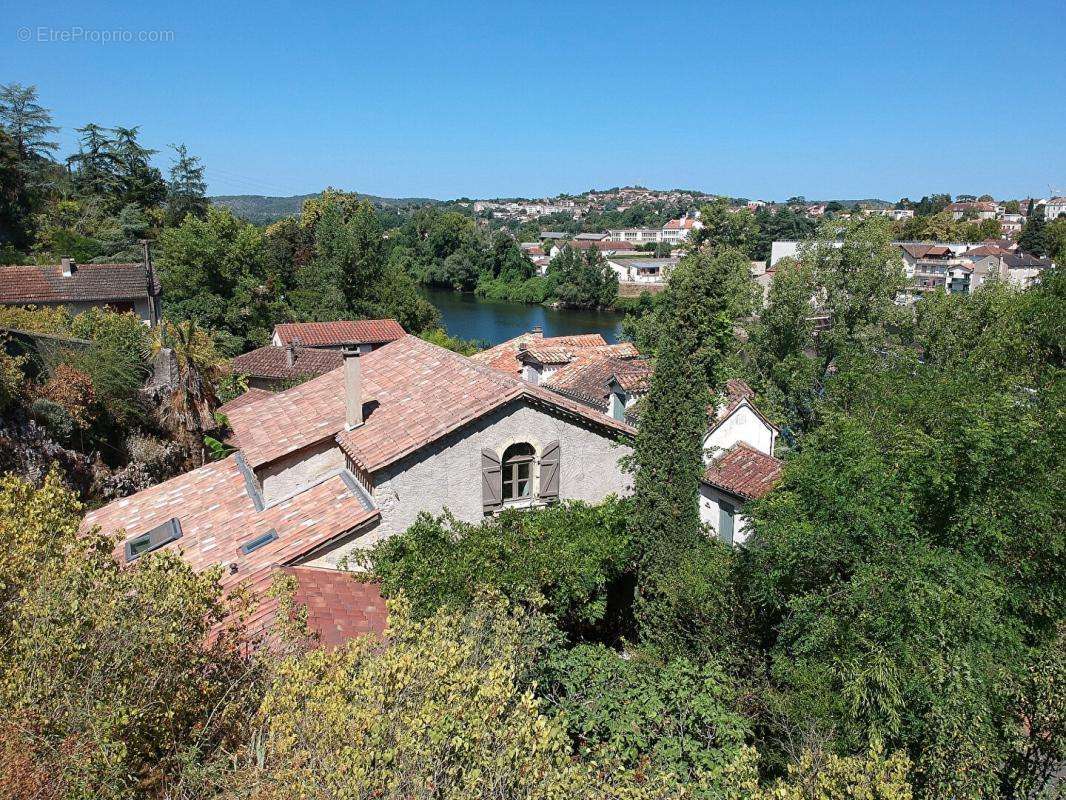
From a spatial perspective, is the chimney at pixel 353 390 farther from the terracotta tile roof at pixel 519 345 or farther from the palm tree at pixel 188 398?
the terracotta tile roof at pixel 519 345

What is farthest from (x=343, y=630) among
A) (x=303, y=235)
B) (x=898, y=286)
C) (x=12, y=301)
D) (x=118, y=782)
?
(x=303, y=235)

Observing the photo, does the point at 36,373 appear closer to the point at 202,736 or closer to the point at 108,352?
the point at 108,352

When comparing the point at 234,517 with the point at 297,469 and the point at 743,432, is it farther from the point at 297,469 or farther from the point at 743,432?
the point at 743,432

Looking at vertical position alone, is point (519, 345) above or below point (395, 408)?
below

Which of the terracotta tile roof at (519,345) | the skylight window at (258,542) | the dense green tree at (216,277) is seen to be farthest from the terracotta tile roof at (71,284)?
the skylight window at (258,542)

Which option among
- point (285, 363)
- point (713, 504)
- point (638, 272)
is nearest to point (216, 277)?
point (285, 363)
